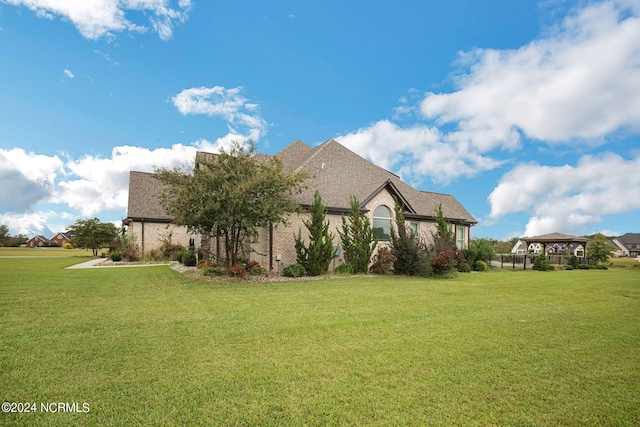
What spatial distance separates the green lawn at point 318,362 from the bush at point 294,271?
613 centimetres

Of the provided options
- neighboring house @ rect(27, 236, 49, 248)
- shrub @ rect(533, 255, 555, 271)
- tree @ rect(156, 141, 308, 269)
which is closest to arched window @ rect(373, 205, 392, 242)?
tree @ rect(156, 141, 308, 269)

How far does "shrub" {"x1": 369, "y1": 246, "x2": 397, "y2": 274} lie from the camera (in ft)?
55.0

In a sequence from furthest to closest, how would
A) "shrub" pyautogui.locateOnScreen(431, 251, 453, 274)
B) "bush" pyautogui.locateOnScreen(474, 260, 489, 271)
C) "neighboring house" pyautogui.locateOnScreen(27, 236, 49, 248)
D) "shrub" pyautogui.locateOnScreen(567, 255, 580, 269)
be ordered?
"neighboring house" pyautogui.locateOnScreen(27, 236, 49, 248)
"shrub" pyautogui.locateOnScreen(567, 255, 580, 269)
"bush" pyautogui.locateOnScreen(474, 260, 489, 271)
"shrub" pyautogui.locateOnScreen(431, 251, 453, 274)

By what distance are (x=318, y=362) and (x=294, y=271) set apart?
35.1 ft

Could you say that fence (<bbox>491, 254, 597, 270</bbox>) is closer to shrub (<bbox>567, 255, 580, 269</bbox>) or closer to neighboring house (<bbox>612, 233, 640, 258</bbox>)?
shrub (<bbox>567, 255, 580, 269</bbox>)

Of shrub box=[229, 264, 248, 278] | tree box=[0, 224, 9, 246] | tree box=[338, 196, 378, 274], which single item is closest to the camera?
shrub box=[229, 264, 248, 278]

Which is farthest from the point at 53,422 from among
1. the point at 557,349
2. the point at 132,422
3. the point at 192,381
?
the point at 557,349

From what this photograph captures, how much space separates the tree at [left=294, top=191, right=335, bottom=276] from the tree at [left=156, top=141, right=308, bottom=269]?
1.78m

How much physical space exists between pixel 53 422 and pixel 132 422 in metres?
0.79

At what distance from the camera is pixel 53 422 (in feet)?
10.5

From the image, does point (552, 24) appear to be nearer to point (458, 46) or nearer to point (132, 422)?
point (458, 46)

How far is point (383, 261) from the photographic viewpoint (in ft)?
55.6

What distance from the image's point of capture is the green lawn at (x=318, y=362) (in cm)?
343

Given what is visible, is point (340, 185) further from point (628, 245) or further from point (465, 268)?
point (628, 245)
